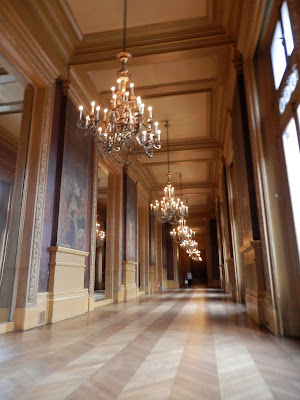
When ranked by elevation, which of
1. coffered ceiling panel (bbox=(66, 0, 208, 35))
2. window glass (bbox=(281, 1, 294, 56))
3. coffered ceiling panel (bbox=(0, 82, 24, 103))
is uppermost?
coffered ceiling panel (bbox=(66, 0, 208, 35))

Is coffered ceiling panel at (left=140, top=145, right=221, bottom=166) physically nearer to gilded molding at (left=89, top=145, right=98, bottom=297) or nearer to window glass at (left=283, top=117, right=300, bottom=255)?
gilded molding at (left=89, top=145, right=98, bottom=297)

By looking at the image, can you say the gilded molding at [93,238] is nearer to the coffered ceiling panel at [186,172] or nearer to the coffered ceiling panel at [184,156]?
the coffered ceiling panel at [184,156]

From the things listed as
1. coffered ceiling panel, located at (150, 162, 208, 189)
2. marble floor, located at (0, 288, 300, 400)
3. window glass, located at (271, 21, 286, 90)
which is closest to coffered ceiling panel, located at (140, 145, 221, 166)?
coffered ceiling panel, located at (150, 162, 208, 189)

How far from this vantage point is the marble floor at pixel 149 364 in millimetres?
1916

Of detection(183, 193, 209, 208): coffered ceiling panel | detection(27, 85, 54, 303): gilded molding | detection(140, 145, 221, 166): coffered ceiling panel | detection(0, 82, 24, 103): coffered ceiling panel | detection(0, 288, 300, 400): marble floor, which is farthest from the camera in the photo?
detection(183, 193, 209, 208): coffered ceiling panel

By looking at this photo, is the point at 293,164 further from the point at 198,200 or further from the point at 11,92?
the point at 198,200

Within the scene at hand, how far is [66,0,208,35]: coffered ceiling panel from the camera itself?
490 cm

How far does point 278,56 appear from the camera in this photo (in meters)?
3.75

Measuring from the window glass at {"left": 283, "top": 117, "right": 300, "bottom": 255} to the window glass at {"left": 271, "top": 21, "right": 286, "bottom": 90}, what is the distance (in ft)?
2.58

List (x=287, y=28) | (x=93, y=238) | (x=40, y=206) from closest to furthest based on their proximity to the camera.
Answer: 1. (x=287, y=28)
2. (x=40, y=206)
3. (x=93, y=238)

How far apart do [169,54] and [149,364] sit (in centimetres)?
523

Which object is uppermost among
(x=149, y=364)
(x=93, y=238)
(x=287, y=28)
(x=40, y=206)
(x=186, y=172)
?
(x=186, y=172)

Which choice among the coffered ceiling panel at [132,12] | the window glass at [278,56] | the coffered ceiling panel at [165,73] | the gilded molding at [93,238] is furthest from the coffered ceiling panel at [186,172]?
the window glass at [278,56]

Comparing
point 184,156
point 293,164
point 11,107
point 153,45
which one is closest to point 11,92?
point 11,107
